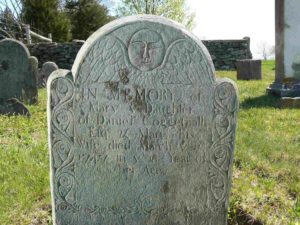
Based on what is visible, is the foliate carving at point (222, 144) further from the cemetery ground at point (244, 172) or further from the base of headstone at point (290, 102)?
the base of headstone at point (290, 102)

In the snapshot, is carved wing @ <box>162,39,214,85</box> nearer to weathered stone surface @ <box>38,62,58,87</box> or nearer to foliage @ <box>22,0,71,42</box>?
weathered stone surface @ <box>38,62,58,87</box>

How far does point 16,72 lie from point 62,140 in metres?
6.16

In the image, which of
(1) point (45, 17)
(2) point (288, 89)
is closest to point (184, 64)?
(2) point (288, 89)

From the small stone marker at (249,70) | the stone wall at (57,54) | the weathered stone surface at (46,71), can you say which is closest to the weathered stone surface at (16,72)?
the weathered stone surface at (46,71)

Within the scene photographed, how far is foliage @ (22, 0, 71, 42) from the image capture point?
2658cm

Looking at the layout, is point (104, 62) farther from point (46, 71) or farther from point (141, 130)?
point (46, 71)

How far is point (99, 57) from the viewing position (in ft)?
A: 10.4

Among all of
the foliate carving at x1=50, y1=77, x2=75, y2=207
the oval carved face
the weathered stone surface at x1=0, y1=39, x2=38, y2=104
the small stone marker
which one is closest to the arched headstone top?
the oval carved face

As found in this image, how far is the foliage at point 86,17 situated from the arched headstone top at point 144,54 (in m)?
28.3

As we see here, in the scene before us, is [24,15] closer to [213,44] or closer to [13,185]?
[213,44]

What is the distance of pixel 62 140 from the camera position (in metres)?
3.28

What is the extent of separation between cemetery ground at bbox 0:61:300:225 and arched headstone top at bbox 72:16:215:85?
4.59ft

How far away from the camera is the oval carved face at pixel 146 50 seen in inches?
125

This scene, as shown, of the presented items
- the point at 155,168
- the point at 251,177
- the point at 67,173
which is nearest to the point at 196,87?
the point at 155,168
